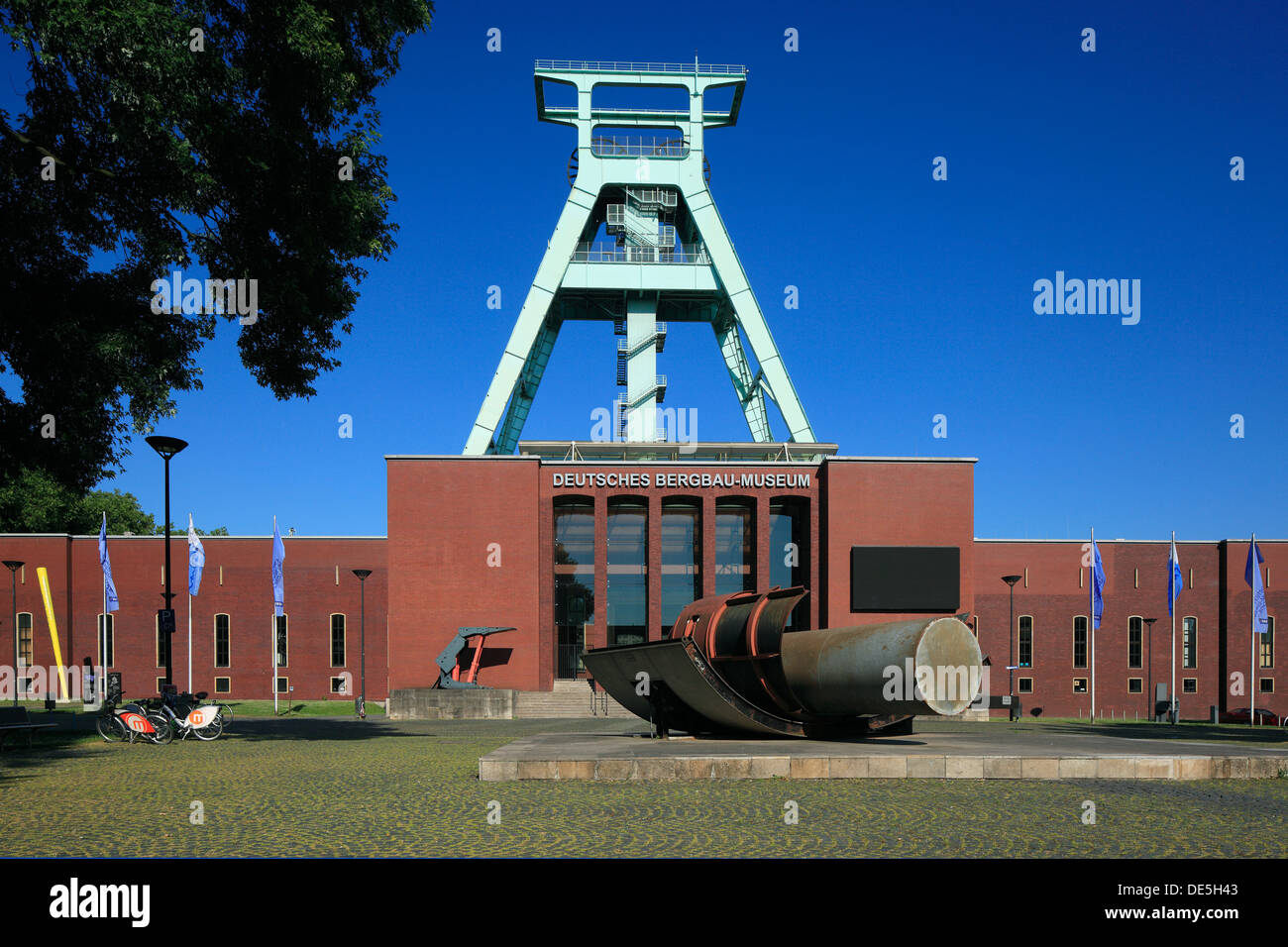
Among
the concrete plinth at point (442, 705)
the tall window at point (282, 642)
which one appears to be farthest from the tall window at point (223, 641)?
the concrete plinth at point (442, 705)

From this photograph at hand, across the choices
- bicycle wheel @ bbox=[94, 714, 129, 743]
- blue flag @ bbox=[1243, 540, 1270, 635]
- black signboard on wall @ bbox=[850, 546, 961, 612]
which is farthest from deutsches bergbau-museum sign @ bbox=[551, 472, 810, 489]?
bicycle wheel @ bbox=[94, 714, 129, 743]

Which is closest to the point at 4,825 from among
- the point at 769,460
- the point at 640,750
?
the point at 640,750

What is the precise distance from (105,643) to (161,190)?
126ft

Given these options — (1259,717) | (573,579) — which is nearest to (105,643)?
(573,579)

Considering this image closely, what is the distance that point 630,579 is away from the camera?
4094 cm

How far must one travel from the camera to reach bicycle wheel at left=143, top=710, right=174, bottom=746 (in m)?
20.7

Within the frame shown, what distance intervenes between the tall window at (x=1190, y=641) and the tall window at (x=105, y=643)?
51592 mm

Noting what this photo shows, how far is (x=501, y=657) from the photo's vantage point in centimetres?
3803

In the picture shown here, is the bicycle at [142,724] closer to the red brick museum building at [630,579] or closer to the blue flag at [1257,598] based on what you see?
the red brick museum building at [630,579]

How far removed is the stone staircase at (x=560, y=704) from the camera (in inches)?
1389

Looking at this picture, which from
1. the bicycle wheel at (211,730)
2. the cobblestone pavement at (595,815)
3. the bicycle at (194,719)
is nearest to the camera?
the cobblestone pavement at (595,815)

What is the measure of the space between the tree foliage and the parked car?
4116 cm

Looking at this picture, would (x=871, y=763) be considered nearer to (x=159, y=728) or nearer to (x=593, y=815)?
(x=593, y=815)

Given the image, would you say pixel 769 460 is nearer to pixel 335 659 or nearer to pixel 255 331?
pixel 335 659
